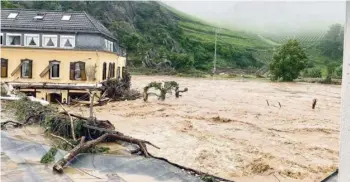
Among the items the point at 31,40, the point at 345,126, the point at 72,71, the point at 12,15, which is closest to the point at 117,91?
the point at 72,71

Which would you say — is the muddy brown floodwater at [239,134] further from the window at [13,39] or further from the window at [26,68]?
the window at [13,39]

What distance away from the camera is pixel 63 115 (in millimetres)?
14391

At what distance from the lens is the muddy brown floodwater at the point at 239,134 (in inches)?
489

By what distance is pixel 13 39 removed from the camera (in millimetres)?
25094

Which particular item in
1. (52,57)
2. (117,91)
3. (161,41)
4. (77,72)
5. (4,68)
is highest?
(161,41)

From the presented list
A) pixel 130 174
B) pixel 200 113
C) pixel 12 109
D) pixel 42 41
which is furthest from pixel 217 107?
pixel 130 174

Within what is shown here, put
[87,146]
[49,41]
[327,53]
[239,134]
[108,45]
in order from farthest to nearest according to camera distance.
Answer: [327,53], [108,45], [49,41], [239,134], [87,146]

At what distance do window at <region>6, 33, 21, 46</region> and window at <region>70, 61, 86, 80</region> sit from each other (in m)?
3.66

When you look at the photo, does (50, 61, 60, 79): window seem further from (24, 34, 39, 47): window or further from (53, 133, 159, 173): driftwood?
(53, 133, 159, 173): driftwood

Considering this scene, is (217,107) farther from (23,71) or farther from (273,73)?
(273,73)

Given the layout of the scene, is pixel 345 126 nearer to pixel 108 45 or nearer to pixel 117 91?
pixel 108 45

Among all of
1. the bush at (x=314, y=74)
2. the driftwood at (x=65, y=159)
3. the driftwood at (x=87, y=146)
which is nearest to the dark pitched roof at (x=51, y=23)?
the driftwood at (x=87, y=146)

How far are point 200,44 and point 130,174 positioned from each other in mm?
88359

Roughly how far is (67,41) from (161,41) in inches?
2303
